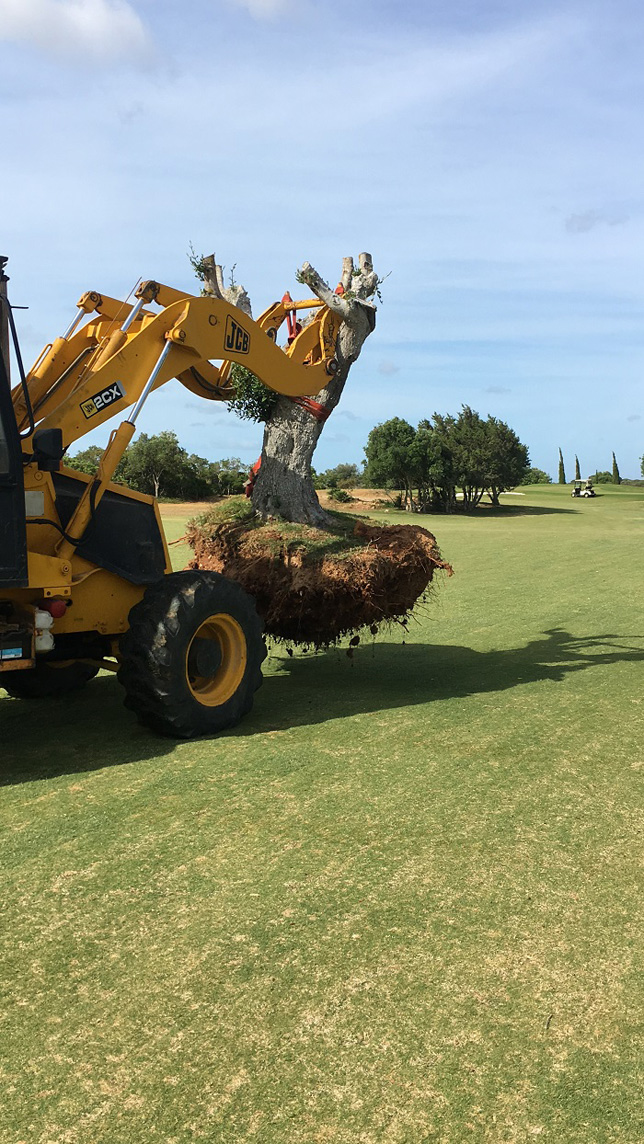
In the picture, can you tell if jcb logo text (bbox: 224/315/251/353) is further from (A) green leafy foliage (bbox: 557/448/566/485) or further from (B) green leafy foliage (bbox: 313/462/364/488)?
(A) green leafy foliage (bbox: 557/448/566/485)

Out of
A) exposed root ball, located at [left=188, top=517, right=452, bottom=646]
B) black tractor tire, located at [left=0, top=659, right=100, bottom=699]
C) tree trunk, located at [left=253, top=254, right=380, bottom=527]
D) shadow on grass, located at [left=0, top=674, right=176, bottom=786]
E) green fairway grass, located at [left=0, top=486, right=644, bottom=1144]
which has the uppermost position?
tree trunk, located at [left=253, top=254, right=380, bottom=527]

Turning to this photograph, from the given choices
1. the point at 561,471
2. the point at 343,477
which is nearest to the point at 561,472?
the point at 561,471

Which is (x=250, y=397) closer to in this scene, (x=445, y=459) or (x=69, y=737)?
(x=69, y=737)

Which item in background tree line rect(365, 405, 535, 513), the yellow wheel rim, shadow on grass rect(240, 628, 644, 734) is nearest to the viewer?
the yellow wheel rim

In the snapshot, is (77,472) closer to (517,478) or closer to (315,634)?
(315,634)

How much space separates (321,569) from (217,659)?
3.75ft

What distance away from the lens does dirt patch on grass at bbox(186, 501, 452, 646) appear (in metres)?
7.88

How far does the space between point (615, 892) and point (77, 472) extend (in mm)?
4484

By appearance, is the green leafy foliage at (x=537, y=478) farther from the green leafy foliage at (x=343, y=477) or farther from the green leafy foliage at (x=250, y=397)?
the green leafy foliage at (x=250, y=397)

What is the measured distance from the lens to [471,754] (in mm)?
6570

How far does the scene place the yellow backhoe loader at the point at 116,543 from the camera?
6.37 meters

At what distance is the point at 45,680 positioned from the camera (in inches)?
339

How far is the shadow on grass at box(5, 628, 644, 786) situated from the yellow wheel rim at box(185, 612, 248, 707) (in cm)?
34

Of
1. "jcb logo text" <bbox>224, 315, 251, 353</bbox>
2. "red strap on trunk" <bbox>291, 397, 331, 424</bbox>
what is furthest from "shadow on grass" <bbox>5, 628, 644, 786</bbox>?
"jcb logo text" <bbox>224, 315, 251, 353</bbox>
